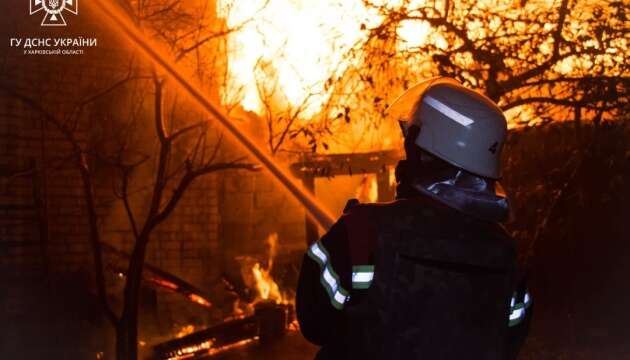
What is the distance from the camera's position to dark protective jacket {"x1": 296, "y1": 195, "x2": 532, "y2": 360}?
197 centimetres

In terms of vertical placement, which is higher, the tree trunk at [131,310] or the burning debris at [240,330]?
the tree trunk at [131,310]

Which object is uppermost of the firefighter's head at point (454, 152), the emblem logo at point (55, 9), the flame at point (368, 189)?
the emblem logo at point (55, 9)

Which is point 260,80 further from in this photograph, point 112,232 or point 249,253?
point 249,253

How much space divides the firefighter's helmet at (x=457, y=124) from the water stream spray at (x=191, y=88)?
415cm

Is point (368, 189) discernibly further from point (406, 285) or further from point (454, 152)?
point (406, 285)

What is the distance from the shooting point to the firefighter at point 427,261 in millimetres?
1972

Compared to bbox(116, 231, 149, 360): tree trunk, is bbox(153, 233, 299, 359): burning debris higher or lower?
lower

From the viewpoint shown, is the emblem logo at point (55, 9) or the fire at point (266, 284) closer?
the emblem logo at point (55, 9)

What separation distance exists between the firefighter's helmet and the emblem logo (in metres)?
5.64

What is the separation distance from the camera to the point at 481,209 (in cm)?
209

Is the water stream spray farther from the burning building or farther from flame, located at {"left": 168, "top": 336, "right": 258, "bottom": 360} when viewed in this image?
flame, located at {"left": 168, "top": 336, "right": 258, "bottom": 360}

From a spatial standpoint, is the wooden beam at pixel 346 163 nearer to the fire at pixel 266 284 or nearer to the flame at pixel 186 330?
the fire at pixel 266 284

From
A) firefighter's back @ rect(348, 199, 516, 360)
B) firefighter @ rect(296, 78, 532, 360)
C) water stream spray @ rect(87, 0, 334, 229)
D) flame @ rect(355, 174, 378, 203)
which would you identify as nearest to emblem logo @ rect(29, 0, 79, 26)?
water stream spray @ rect(87, 0, 334, 229)

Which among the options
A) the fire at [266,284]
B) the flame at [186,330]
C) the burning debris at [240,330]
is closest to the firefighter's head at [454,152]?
the burning debris at [240,330]
